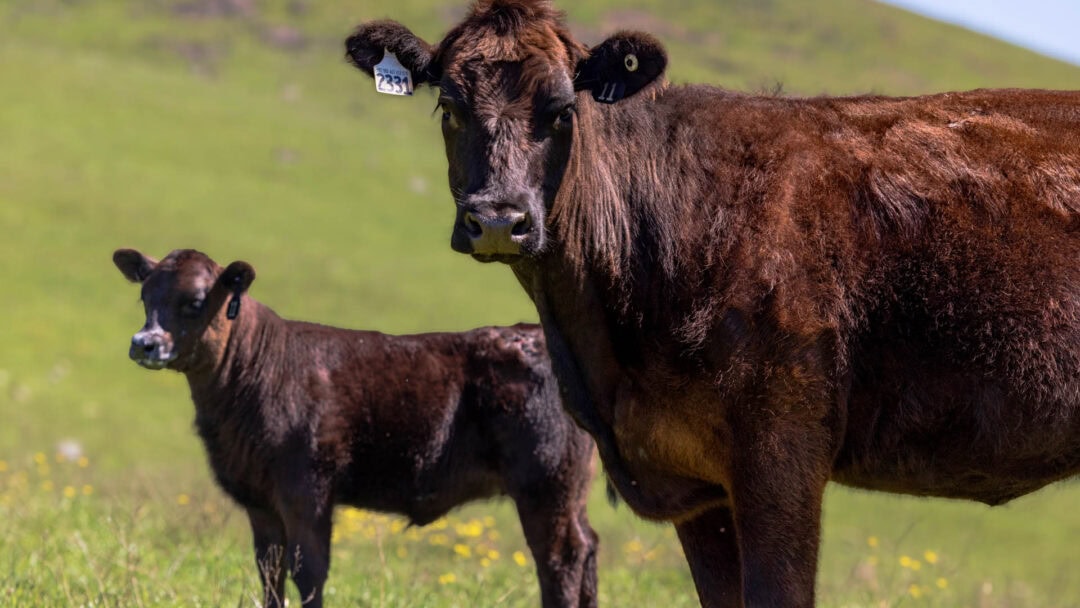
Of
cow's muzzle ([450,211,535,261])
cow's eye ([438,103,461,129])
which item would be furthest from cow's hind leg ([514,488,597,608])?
cow's muzzle ([450,211,535,261])

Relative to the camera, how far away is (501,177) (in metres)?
5.17

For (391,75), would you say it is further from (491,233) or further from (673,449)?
(673,449)

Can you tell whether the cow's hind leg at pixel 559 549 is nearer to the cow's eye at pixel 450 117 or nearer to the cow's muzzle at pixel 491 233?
the cow's eye at pixel 450 117

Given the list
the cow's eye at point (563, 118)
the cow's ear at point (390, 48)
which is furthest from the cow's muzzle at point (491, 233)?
the cow's ear at point (390, 48)

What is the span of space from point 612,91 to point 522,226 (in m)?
0.88

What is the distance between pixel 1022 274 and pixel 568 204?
186cm

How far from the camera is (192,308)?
31.3ft

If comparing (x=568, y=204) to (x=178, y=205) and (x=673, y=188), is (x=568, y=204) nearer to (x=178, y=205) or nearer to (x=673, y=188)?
(x=673, y=188)

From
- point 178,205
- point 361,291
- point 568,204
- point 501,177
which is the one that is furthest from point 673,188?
point 178,205

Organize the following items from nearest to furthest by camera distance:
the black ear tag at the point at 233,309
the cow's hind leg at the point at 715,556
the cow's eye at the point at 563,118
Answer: the cow's eye at the point at 563,118 < the cow's hind leg at the point at 715,556 < the black ear tag at the point at 233,309

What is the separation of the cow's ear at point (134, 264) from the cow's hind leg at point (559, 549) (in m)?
3.31

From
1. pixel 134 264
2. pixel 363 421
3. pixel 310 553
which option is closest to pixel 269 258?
pixel 134 264

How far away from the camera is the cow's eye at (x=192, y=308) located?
952cm

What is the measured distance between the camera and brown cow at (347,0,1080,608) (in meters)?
5.21
